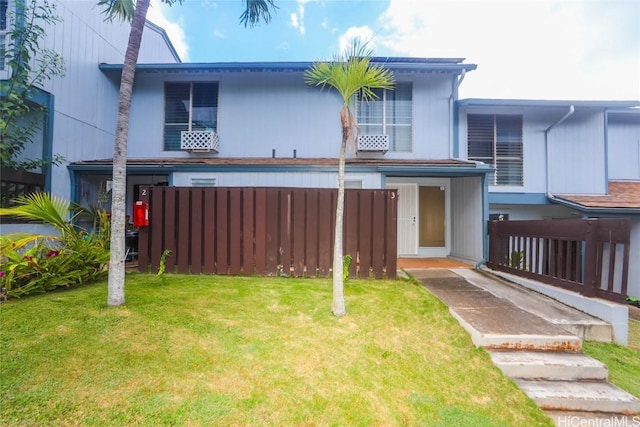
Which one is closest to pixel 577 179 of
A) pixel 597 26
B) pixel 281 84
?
pixel 597 26

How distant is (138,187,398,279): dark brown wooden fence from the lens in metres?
4.76

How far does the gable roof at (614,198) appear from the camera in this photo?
271 inches

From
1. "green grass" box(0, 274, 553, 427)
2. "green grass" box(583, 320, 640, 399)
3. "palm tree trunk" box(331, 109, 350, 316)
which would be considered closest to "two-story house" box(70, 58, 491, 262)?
"green grass" box(583, 320, 640, 399)

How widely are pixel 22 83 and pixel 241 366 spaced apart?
6.36 metres

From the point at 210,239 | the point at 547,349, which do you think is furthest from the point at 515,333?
the point at 210,239

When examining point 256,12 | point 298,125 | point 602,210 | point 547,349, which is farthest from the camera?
point 298,125

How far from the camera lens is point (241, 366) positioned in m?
2.29

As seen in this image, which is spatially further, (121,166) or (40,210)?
(40,210)

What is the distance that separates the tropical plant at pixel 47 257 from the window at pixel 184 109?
439 centimetres

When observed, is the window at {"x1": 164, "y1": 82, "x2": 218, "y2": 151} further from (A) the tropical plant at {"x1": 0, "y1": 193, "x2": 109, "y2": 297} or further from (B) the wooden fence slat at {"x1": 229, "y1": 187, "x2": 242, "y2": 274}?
(B) the wooden fence slat at {"x1": 229, "y1": 187, "x2": 242, "y2": 274}

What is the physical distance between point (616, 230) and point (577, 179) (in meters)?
5.96

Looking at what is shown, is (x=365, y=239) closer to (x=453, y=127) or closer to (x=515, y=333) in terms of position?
(x=515, y=333)

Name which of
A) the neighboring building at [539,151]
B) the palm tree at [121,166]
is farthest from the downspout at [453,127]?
the palm tree at [121,166]

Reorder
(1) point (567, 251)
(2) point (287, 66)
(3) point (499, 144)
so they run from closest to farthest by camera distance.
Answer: (1) point (567, 251) < (2) point (287, 66) < (3) point (499, 144)
